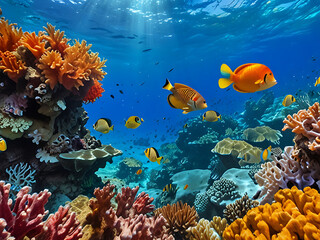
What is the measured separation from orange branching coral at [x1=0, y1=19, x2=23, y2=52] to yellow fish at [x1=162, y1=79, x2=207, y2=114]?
3.73 metres

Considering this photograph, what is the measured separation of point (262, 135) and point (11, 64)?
36.7 feet

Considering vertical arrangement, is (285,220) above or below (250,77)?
below

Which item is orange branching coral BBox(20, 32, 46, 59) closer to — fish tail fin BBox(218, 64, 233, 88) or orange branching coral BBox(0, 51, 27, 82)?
orange branching coral BBox(0, 51, 27, 82)

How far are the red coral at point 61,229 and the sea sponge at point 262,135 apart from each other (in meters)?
10.5

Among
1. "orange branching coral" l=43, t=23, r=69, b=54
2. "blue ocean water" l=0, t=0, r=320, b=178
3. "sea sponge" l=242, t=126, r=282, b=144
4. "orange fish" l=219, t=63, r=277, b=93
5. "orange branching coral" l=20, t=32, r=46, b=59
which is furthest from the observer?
"blue ocean water" l=0, t=0, r=320, b=178

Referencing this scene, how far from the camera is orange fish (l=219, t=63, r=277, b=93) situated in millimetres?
2371

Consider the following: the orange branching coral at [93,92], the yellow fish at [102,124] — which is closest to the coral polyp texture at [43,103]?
the yellow fish at [102,124]

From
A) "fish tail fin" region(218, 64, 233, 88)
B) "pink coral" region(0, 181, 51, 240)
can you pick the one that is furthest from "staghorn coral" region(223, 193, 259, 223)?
"pink coral" region(0, 181, 51, 240)

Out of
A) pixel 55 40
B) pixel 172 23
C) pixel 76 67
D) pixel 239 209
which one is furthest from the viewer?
pixel 172 23

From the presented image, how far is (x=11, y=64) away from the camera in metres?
3.71

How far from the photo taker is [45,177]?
171 inches

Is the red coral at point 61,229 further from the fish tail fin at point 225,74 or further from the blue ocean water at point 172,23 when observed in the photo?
the blue ocean water at point 172,23

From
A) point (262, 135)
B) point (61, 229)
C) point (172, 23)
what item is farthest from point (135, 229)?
point (172, 23)

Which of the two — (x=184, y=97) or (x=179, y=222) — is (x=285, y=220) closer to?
(x=184, y=97)
